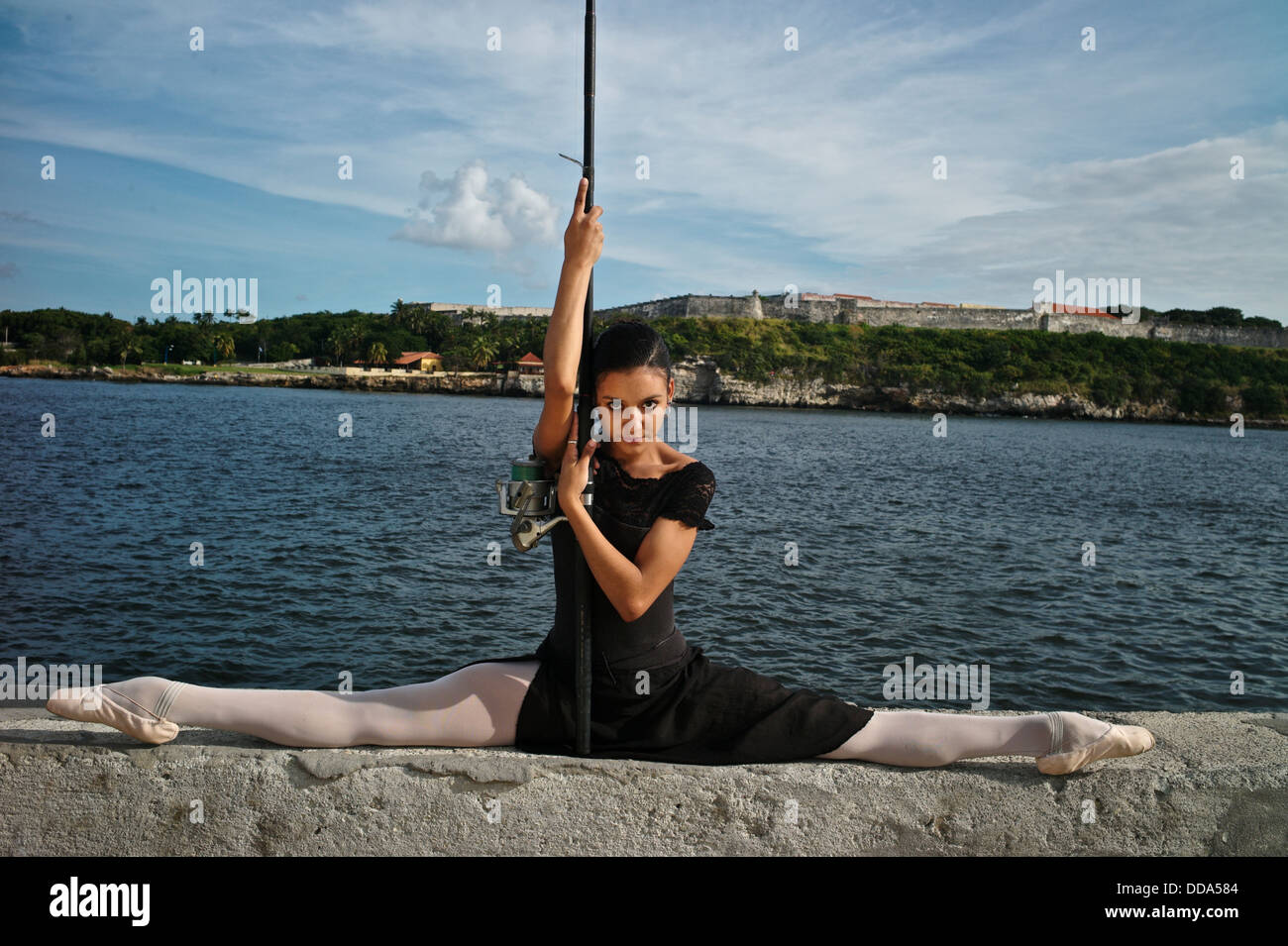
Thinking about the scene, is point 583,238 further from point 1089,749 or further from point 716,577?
point 716,577

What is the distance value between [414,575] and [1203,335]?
446ft

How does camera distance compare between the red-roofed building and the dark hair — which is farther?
the red-roofed building

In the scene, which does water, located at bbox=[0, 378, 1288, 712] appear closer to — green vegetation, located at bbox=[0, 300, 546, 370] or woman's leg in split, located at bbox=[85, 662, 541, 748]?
woman's leg in split, located at bbox=[85, 662, 541, 748]

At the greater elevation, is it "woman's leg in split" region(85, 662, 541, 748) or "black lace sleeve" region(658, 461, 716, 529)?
"black lace sleeve" region(658, 461, 716, 529)

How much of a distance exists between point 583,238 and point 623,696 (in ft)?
4.69

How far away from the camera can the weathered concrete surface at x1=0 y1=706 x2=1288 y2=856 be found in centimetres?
275

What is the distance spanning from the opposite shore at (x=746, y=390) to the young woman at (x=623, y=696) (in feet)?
339

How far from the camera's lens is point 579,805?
2.76m

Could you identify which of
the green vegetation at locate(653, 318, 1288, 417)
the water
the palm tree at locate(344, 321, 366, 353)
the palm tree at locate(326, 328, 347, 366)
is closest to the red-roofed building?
the palm tree at locate(344, 321, 366, 353)

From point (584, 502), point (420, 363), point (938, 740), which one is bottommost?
point (938, 740)

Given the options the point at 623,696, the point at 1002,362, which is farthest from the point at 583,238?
the point at 1002,362

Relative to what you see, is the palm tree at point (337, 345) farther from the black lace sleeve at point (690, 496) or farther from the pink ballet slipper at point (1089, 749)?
the pink ballet slipper at point (1089, 749)

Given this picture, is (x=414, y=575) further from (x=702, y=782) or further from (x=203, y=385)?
(x=203, y=385)

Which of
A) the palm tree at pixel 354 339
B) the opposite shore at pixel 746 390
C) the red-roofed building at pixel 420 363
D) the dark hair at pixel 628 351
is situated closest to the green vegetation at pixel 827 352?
Result: the palm tree at pixel 354 339
